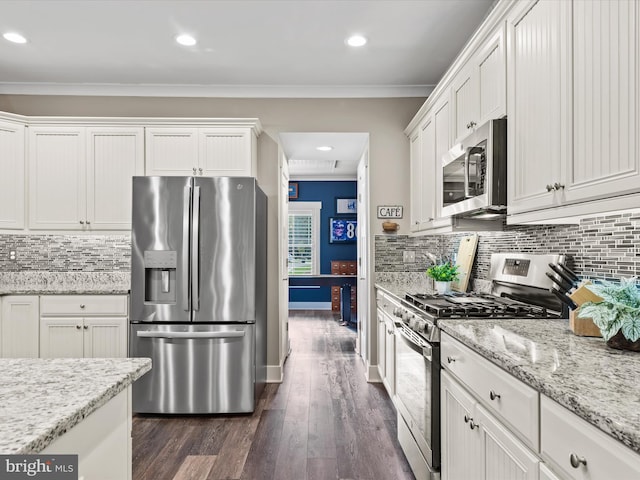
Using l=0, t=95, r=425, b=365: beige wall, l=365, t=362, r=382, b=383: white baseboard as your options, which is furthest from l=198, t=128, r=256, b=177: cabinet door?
l=365, t=362, r=382, b=383: white baseboard

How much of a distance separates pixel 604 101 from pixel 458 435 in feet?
4.34

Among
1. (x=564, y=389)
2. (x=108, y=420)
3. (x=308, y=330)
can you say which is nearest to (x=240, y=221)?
(x=108, y=420)

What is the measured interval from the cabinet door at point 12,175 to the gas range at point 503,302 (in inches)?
132

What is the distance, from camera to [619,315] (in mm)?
1275

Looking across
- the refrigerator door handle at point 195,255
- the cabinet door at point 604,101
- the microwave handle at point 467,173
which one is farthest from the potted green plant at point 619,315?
the refrigerator door handle at point 195,255

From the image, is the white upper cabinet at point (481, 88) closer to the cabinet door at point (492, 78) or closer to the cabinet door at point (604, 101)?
the cabinet door at point (492, 78)

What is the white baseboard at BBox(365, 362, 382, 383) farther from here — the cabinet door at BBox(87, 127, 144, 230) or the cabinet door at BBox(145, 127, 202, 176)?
the cabinet door at BBox(87, 127, 144, 230)

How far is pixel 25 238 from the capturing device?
3.99 metres

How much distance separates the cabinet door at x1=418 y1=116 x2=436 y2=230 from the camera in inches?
126

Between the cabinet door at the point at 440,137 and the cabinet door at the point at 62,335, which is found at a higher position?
the cabinet door at the point at 440,137

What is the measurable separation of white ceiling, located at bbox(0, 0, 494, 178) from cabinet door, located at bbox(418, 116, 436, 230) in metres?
0.61

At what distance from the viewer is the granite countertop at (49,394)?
70 cm

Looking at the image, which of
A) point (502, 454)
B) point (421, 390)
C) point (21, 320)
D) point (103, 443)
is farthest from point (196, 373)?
point (502, 454)

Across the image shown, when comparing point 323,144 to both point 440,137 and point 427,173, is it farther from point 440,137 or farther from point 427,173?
point 440,137
